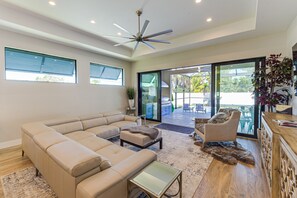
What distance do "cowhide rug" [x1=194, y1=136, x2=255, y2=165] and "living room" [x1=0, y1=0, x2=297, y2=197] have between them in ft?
0.45

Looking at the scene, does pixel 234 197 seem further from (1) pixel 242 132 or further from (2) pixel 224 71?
(2) pixel 224 71

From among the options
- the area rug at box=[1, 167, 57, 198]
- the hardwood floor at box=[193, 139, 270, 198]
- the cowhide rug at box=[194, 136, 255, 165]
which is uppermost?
the cowhide rug at box=[194, 136, 255, 165]

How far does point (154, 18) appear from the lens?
340 centimetres

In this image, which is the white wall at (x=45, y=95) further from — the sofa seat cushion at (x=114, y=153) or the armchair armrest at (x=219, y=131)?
the armchair armrest at (x=219, y=131)

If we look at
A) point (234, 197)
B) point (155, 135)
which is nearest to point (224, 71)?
point (155, 135)

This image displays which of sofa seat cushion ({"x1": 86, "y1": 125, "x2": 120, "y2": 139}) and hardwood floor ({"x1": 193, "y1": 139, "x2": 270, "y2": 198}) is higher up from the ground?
sofa seat cushion ({"x1": 86, "y1": 125, "x2": 120, "y2": 139})

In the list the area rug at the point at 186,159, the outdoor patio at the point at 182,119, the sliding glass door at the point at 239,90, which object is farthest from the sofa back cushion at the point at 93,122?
the sliding glass door at the point at 239,90

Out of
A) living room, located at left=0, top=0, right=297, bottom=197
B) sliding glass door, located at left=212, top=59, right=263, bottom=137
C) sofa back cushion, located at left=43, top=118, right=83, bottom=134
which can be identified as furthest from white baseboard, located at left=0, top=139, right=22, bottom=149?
sliding glass door, located at left=212, top=59, right=263, bottom=137

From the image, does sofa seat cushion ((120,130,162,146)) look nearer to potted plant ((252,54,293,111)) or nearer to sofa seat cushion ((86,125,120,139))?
sofa seat cushion ((86,125,120,139))

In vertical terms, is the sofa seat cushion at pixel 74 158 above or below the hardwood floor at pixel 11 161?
above

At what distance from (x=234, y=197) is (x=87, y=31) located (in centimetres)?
505

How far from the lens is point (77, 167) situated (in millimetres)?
1224

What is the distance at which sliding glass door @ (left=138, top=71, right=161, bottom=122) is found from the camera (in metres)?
6.16

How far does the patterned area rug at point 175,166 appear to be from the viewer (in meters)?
1.85
